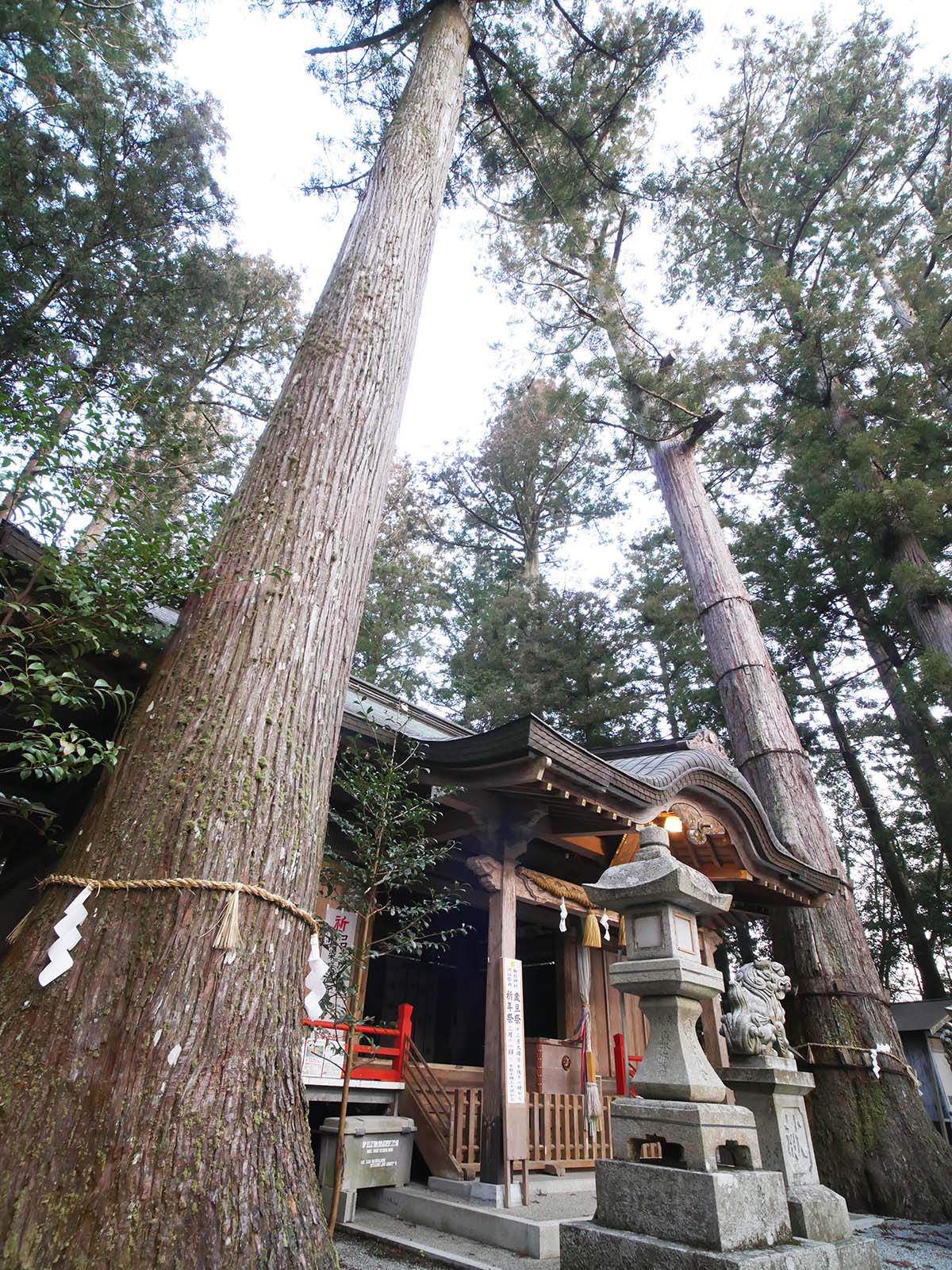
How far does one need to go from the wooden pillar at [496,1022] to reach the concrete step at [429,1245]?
55cm

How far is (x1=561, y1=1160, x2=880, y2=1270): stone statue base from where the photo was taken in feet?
8.64

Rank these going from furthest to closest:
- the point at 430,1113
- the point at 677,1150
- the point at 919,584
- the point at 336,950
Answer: the point at 919,584 < the point at 430,1113 < the point at 336,950 < the point at 677,1150

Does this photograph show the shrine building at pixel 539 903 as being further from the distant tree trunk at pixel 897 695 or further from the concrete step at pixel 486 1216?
the distant tree trunk at pixel 897 695

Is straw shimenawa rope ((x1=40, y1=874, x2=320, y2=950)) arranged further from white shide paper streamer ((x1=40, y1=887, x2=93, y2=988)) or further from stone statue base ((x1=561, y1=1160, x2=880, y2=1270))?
stone statue base ((x1=561, y1=1160, x2=880, y2=1270))

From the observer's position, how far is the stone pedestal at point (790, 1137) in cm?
350

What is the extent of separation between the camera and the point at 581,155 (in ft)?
25.4

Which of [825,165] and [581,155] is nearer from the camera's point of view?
[581,155]

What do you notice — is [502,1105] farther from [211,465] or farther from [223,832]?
[211,465]

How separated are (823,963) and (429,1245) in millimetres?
5004

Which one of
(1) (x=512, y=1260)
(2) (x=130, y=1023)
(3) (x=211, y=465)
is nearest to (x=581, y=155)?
(3) (x=211, y=465)

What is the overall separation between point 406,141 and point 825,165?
9473 millimetres

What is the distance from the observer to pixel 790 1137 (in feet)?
12.9

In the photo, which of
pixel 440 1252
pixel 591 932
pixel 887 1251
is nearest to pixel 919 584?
pixel 591 932

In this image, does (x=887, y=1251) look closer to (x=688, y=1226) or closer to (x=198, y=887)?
(x=688, y=1226)
